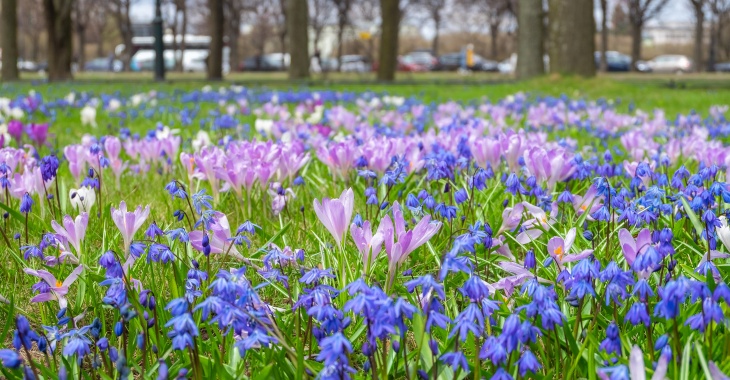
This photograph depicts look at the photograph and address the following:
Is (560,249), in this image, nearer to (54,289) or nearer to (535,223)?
(535,223)

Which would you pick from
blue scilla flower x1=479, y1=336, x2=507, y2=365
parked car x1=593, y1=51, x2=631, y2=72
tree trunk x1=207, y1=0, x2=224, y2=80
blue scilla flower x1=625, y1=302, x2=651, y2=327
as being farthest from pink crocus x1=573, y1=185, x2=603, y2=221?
parked car x1=593, y1=51, x2=631, y2=72

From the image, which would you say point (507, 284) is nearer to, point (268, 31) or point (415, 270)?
point (415, 270)

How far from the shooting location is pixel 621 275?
1654 millimetres

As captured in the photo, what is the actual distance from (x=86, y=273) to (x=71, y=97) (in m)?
9.14

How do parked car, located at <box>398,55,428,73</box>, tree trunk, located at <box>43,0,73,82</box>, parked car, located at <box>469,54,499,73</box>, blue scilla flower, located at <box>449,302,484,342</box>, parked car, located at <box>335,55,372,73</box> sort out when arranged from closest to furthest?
blue scilla flower, located at <box>449,302,484,342</box> < tree trunk, located at <box>43,0,73,82</box> < parked car, located at <box>398,55,428,73</box> < parked car, located at <box>335,55,372,73</box> < parked car, located at <box>469,54,499,73</box>

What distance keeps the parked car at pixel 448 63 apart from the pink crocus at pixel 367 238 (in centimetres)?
5726

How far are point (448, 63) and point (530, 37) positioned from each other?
4372cm

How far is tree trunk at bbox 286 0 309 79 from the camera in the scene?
71.7 ft

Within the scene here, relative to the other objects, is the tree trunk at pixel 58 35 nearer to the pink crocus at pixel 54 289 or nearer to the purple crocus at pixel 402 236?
the pink crocus at pixel 54 289

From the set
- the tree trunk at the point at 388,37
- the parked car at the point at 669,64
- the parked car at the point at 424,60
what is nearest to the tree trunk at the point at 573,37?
the tree trunk at the point at 388,37

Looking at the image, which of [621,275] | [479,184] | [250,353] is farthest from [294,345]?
[479,184]

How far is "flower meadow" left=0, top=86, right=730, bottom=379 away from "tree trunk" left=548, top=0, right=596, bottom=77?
1051 centimetres

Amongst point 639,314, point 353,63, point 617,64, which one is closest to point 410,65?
point 353,63

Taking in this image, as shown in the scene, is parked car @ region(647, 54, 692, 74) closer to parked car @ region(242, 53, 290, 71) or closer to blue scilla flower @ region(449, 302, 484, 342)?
parked car @ region(242, 53, 290, 71)
